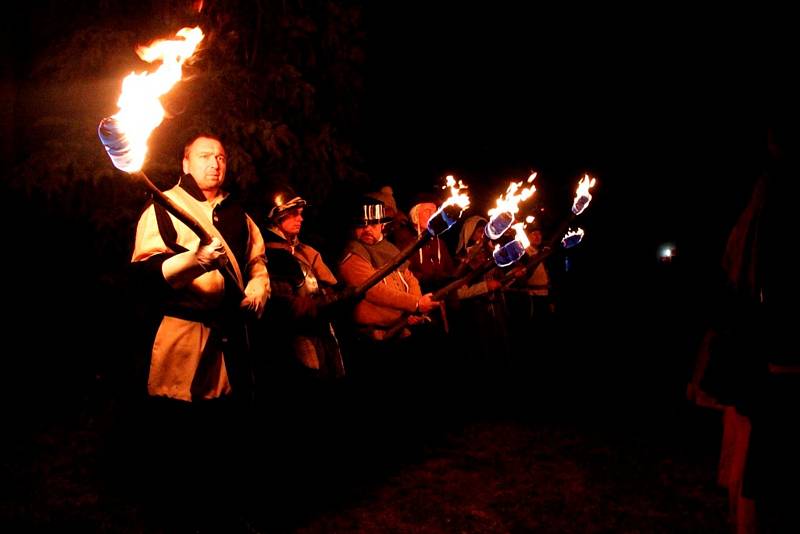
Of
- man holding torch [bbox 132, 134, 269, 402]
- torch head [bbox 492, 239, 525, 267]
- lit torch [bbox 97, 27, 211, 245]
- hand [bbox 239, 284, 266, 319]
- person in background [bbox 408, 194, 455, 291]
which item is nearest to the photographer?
lit torch [bbox 97, 27, 211, 245]

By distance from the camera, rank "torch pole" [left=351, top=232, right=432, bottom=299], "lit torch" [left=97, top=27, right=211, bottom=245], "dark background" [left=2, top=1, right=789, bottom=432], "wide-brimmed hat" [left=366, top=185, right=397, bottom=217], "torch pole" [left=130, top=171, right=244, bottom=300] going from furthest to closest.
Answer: "wide-brimmed hat" [left=366, top=185, right=397, bottom=217] → "dark background" [left=2, top=1, right=789, bottom=432] → "torch pole" [left=351, top=232, right=432, bottom=299] → "torch pole" [left=130, top=171, right=244, bottom=300] → "lit torch" [left=97, top=27, right=211, bottom=245]

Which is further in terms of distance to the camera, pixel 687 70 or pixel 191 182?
pixel 687 70

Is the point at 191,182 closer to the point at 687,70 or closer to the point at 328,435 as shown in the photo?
the point at 328,435

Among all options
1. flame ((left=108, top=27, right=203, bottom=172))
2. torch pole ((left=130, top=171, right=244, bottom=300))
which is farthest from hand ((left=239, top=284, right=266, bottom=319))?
flame ((left=108, top=27, right=203, bottom=172))

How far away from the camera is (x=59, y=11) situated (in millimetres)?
6074

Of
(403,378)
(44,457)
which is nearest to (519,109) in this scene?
(403,378)

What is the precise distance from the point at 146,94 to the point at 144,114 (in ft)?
0.52

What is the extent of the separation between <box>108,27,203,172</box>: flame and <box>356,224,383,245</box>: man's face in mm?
2730

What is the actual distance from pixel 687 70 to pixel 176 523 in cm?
1754

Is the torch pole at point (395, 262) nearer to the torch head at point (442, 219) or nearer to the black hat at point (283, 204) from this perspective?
the torch head at point (442, 219)

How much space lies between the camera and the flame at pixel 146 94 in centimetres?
250

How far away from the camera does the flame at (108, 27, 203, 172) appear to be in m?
2.50

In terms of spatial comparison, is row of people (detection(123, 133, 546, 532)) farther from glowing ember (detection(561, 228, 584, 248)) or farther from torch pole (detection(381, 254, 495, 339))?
glowing ember (detection(561, 228, 584, 248))

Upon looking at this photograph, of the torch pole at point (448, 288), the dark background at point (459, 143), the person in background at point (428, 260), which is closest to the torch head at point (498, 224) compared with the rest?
the torch pole at point (448, 288)
